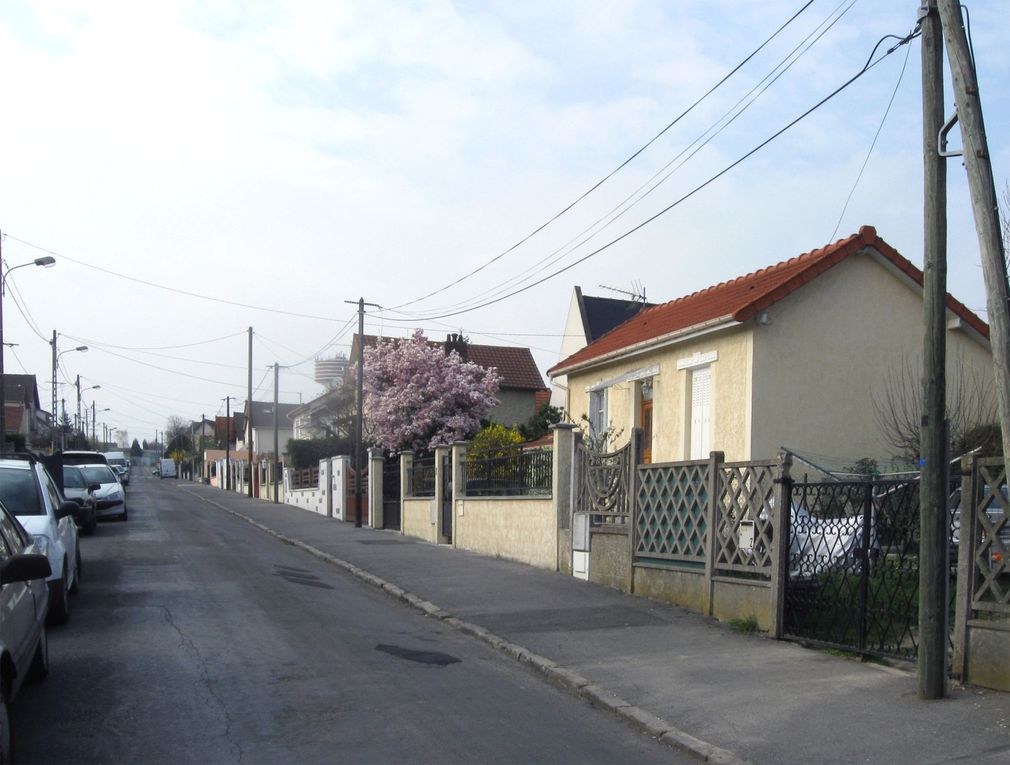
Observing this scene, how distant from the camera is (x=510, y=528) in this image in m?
17.8

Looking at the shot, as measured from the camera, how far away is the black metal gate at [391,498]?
90.1ft

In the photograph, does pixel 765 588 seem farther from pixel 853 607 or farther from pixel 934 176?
pixel 934 176

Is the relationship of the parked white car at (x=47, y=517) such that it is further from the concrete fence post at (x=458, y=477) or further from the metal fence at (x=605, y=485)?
the concrete fence post at (x=458, y=477)

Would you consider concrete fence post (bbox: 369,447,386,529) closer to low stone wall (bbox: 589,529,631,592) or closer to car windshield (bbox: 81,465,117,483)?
car windshield (bbox: 81,465,117,483)

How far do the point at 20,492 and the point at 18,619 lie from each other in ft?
19.2

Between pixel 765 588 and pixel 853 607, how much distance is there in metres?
1.33

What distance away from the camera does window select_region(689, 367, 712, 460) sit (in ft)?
55.1

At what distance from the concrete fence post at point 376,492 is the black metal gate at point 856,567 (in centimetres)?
1881

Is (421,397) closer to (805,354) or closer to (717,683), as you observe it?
(805,354)

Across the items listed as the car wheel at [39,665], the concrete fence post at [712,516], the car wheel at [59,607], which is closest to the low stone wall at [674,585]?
the concrete fence post at [712,516]

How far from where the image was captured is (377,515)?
27578 mm

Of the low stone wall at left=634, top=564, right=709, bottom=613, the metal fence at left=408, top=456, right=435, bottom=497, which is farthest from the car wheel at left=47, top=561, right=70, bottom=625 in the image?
the metal fence at left=408, top=456, right=435, bottom=497

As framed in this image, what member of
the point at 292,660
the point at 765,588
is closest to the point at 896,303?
the point at 765,588

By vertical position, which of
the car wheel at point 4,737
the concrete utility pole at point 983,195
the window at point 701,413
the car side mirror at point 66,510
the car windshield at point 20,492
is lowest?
the car wheel at point 4,737
